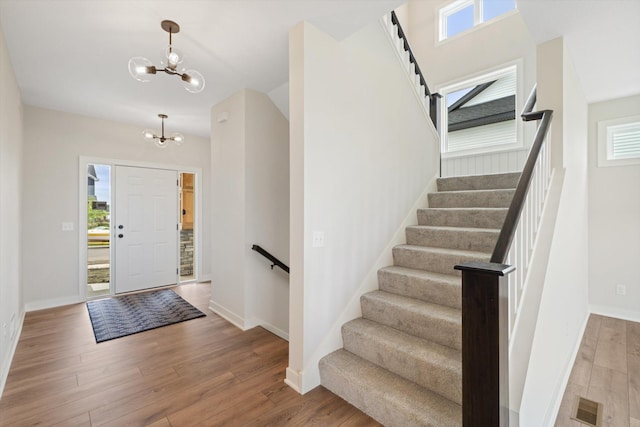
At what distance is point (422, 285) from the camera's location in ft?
7.97

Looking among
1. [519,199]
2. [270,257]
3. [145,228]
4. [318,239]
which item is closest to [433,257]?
[318,239]

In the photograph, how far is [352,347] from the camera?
2.32 m

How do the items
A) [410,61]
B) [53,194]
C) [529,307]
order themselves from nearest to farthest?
[529,307] < [410,61] < [53,194]

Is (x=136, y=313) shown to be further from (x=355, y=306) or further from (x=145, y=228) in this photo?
(x=355, y=306)

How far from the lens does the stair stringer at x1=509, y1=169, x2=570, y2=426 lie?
1.49 m

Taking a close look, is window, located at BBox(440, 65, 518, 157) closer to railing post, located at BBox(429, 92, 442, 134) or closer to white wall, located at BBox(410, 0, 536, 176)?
white wall, located at BBox(410, 0, 536, 176)

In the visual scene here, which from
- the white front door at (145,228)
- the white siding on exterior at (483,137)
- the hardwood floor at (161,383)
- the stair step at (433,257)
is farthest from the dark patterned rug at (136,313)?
the white siding on exterior at (483,137)

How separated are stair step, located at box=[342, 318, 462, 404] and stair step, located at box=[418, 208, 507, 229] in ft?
4.54

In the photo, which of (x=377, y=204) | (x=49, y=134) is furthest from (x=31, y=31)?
(x=377, y=204)

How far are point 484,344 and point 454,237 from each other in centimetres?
178

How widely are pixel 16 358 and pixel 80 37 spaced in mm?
2779

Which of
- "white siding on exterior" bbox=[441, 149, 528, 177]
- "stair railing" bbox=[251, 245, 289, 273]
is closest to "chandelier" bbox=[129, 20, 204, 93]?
"stair railing" bbox=[251, 245, 289, 273]

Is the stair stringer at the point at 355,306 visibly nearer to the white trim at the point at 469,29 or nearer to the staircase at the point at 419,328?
the staircase at the point at 419,328

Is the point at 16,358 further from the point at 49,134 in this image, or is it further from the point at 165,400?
the point at 49,134
